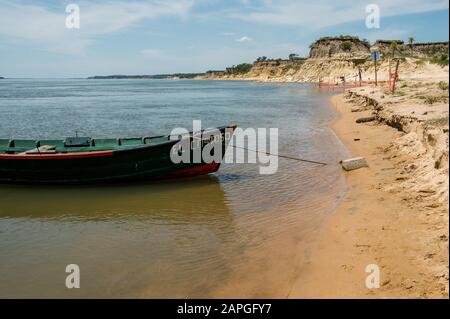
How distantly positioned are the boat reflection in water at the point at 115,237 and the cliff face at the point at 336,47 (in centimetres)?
13374

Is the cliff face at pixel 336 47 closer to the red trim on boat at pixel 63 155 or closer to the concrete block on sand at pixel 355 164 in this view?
the concrete block on sand at pixel 355 164

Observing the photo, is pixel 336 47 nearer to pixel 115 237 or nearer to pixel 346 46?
pixel 346 46

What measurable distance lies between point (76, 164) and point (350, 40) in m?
150

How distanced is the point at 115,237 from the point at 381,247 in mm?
5752

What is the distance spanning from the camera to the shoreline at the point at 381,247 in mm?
5957

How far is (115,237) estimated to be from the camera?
9.25 meters

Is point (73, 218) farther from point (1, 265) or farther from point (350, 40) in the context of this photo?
point (350, 40)

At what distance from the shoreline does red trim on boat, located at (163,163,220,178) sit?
4.69m

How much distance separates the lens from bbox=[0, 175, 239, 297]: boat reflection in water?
7.16 meters

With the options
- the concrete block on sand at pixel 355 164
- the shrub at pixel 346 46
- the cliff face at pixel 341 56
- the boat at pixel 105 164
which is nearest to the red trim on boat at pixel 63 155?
the boat at pixel 105 164
